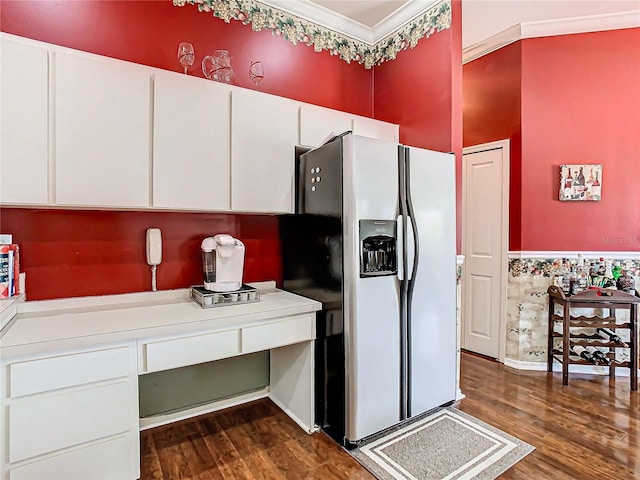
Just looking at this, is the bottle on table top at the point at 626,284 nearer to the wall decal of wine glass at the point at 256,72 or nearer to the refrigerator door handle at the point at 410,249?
the refrigerator door handle at the point at 410,249

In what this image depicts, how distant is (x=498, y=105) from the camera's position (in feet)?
11.4

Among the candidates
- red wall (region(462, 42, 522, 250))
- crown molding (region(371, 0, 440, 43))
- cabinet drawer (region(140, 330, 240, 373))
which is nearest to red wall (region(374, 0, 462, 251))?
crown molding (region(371, 0, 440, 43))

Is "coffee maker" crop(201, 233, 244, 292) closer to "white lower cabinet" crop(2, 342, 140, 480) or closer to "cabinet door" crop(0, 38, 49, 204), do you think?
"white lower cabinet" crop(2, 342, 140, 480)

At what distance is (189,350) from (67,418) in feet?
1.79

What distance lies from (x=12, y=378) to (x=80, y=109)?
4.10 ft

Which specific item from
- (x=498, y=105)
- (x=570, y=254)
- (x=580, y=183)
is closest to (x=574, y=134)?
(x=580, y=183)

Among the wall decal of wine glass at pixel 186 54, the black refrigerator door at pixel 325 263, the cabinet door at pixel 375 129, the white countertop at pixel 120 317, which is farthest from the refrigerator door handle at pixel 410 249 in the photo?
the wall decal of wine glass at pixel 186 54

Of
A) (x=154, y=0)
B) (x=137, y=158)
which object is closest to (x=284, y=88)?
(x=154, y=0)

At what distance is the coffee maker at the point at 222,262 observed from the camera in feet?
7.33

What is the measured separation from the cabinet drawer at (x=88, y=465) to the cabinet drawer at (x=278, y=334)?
0.71m

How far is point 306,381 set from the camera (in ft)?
7.46

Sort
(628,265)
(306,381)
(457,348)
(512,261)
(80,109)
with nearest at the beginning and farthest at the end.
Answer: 1. (80,109)
2. (306,381)
3. (457,348)
4. (628,265)
5. (512,261)

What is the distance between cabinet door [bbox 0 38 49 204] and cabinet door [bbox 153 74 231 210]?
49 cm

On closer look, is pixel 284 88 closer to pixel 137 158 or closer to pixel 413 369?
pixel 137 158
